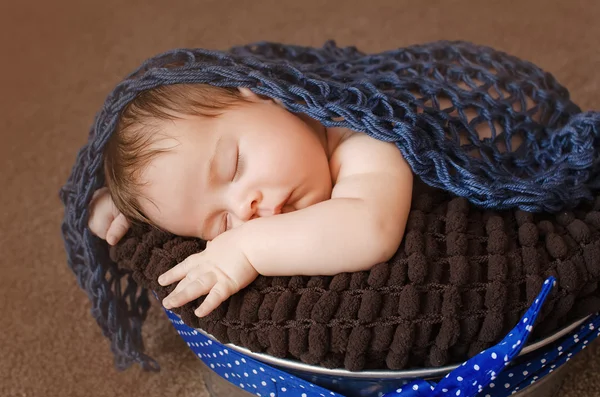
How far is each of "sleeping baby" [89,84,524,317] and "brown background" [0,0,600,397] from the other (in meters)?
0.29

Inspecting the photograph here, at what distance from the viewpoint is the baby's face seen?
774 mm

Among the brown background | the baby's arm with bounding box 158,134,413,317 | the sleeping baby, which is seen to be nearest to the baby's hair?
the sleeping baby

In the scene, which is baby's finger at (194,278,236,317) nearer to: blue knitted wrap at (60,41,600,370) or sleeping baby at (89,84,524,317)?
sleeping baby at (89,84,524,317)

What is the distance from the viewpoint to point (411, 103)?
2.69 ft

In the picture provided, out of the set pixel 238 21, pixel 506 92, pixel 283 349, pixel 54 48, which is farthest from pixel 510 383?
pixel 54 48

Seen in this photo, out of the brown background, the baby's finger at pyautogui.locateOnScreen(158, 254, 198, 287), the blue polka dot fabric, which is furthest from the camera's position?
the brown background

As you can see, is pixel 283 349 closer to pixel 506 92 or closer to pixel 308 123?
pixel 308 123

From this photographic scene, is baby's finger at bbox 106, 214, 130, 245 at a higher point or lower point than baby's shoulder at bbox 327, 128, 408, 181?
lower

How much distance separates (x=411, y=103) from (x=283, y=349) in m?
0.31

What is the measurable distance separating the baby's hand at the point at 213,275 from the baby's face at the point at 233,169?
0.16 feet

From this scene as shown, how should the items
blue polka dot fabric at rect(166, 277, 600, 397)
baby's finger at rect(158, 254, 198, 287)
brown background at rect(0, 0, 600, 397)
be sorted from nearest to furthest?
blue polka dot fabric at rect(166, 277, 600, 397) < baby's finger at rect(158, 254, 198, 287) < brown background at rect(0, 0, 600, 397)

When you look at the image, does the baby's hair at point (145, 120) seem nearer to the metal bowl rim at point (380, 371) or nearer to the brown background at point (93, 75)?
the metal bowl rim at point (380, 371)

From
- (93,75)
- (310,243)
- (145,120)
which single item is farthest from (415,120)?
(93,75)

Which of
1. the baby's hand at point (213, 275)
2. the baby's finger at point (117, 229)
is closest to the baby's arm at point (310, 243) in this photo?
the baby's hand at point (213, 275)
